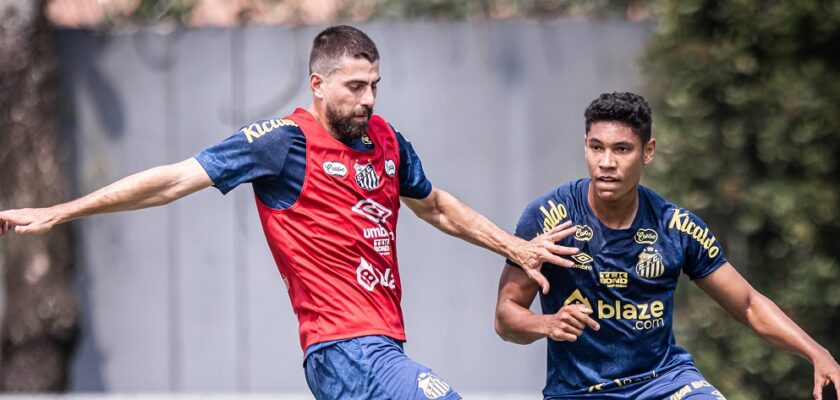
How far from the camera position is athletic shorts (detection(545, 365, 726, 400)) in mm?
5473

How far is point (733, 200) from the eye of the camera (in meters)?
7.79

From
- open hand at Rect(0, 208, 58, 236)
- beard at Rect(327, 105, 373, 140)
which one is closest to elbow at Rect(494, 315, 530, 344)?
beard at Rect(327, 105, 373, 140)

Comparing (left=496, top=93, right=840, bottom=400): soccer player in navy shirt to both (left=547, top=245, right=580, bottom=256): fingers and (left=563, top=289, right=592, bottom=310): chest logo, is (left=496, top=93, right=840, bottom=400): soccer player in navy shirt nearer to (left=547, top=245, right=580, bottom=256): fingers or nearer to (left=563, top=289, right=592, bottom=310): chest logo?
(left=563, top=289, right=592, bottom=310): chest logo

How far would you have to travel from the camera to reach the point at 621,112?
Result: 5.47 metres

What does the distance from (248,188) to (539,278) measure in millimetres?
3640

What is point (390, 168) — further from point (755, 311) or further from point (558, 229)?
point (755, 311)

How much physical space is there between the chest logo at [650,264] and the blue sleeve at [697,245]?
0.14 metres

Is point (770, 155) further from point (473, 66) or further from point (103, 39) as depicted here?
point (103, 39)

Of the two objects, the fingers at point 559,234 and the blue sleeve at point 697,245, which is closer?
the fingers at point 559,234

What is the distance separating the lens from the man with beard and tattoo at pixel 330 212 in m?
4.98

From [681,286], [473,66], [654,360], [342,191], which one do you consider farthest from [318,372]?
[473,66]

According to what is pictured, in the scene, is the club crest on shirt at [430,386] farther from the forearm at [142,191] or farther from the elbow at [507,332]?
the forearm at [142,191]

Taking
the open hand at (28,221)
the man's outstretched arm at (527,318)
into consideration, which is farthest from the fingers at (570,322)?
the open hand at (28,221)

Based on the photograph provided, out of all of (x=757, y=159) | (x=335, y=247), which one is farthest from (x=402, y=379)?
(x=757, y=159)
